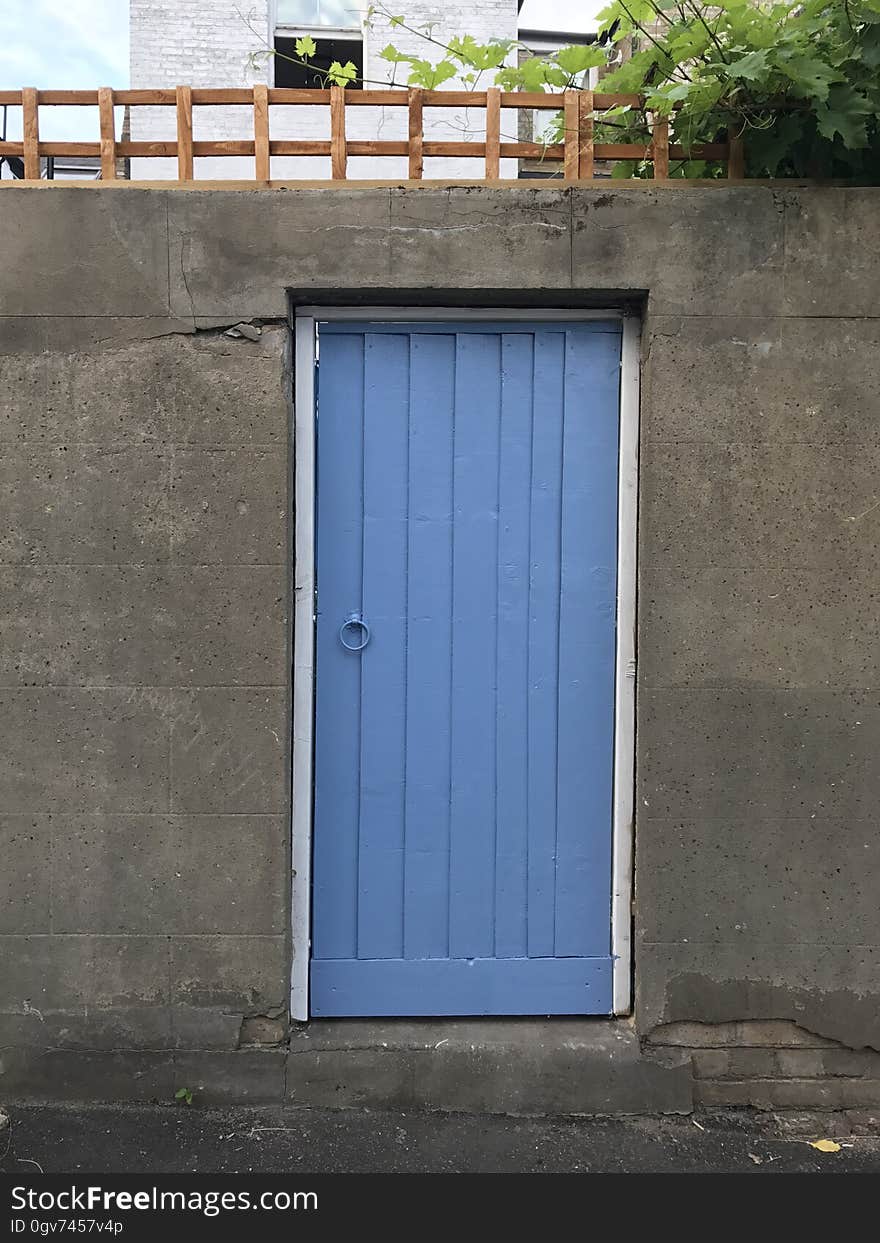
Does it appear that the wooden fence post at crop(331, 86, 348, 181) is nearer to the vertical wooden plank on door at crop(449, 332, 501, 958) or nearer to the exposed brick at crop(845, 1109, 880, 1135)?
the vertical wooden plank on door at crop(449, 332, 501, 958)

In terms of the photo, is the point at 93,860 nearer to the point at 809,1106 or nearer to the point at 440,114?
the point at 809,1106

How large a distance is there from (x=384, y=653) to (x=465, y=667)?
0.30 m

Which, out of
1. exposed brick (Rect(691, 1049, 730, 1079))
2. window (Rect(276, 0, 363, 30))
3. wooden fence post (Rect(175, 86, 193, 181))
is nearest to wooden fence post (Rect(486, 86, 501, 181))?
wooden fence post (Rect(175, 86, 193, 181))

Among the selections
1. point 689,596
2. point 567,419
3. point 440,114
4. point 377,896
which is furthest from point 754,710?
point 440,114

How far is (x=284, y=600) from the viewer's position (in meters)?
2.99

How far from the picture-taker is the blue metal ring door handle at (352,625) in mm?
3129

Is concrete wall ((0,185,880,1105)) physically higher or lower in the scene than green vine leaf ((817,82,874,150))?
lower

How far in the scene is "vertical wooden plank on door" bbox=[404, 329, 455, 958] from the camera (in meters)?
3.10

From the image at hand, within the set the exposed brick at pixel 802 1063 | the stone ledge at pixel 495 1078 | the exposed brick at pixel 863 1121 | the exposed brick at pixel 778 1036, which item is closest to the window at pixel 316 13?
the stone ledge at pixel 495 1078

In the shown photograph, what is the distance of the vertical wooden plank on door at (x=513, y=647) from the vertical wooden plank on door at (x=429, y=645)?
19cm

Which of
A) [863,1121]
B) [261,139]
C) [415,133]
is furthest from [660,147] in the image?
[863,1121]

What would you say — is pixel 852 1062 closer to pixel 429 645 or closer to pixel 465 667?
pixel 465 667

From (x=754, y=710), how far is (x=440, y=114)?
16.4 ft

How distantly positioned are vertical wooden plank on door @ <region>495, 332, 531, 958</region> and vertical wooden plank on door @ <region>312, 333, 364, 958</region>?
515 mm
